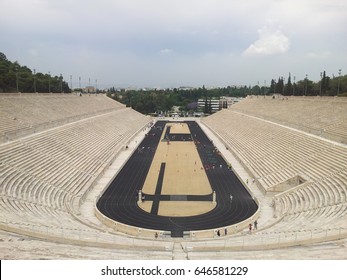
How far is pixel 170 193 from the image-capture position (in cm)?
2803

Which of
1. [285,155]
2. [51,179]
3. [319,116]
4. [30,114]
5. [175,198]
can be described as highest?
[30,114]

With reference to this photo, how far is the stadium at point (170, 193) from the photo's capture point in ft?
47.2

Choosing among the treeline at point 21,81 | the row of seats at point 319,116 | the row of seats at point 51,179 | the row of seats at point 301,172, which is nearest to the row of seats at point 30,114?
the row of seats at point 51,179

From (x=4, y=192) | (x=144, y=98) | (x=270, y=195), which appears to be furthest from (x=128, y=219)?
(x=144, y=98)

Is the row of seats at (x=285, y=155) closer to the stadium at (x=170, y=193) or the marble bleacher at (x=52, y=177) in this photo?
the stadium at (x=170, y=193)

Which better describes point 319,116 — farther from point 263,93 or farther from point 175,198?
point 263,93

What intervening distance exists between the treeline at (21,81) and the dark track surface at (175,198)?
34.4m

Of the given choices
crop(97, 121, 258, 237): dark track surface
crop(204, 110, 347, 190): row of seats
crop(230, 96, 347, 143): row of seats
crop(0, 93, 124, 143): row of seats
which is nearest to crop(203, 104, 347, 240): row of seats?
crop(204, 110, 347, 190): row of seats

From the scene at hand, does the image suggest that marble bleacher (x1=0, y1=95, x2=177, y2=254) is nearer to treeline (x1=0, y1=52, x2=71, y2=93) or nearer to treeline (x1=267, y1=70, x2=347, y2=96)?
treeline (x1=0, y1=52, x2=71, y2=93)

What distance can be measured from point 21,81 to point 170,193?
5287 centimetres

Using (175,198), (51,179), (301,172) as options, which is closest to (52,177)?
(51,179)

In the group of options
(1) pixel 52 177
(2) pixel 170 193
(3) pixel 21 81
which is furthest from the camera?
(3) pixel 21 81

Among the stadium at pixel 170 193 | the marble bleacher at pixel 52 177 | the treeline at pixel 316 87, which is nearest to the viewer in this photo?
the stadium at pixel 170 193

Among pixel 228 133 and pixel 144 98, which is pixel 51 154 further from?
pixel 144 98
